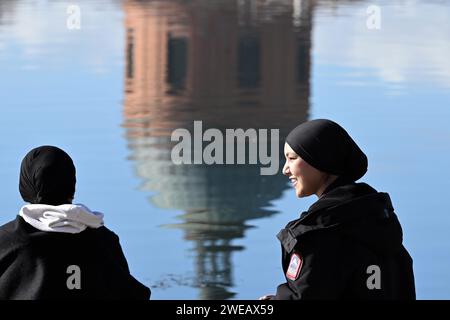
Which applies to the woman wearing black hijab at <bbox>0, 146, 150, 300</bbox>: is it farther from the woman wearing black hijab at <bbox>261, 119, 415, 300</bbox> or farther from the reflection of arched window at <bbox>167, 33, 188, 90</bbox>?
the reflection of arched window at <bbox>167, 33, 188, 90</bbox>

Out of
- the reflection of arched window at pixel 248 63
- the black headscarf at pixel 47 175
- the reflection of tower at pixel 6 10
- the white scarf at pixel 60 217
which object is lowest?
the reflection of arched window at pixel 248 63

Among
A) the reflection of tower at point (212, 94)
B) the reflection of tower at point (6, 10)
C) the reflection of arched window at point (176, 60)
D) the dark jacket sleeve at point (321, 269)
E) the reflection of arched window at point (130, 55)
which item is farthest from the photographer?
the reflection of tower at point (6, 10)

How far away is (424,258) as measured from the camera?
12055 mm

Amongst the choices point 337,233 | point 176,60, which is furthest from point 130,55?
point 337,233

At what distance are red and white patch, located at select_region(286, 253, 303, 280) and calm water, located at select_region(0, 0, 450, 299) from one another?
7613 mm

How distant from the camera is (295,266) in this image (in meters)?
3.21

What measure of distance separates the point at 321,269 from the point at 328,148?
285 mm

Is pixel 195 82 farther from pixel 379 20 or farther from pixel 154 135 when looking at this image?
pixel 154 135

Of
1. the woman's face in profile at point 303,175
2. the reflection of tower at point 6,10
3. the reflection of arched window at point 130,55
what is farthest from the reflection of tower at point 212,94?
the woman's face in profile at point 303,175

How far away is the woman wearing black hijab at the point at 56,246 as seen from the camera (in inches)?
134

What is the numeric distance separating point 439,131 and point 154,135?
4239mm

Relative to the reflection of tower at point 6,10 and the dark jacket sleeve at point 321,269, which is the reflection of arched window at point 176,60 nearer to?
the reflection of tower at point 6,10

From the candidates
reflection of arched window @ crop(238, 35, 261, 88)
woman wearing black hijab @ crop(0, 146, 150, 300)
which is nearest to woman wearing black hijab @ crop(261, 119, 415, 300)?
woman wearing black hijab @ crop(0, 146, 150, 300)

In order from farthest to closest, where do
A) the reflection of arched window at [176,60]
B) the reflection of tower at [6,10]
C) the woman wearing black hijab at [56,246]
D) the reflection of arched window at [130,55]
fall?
the reflection of tower at [6,10] < the reflection of arched window at [176,60] < the reflection of arched window at [130,55] < the woman wearing black hijab at [56,246]
